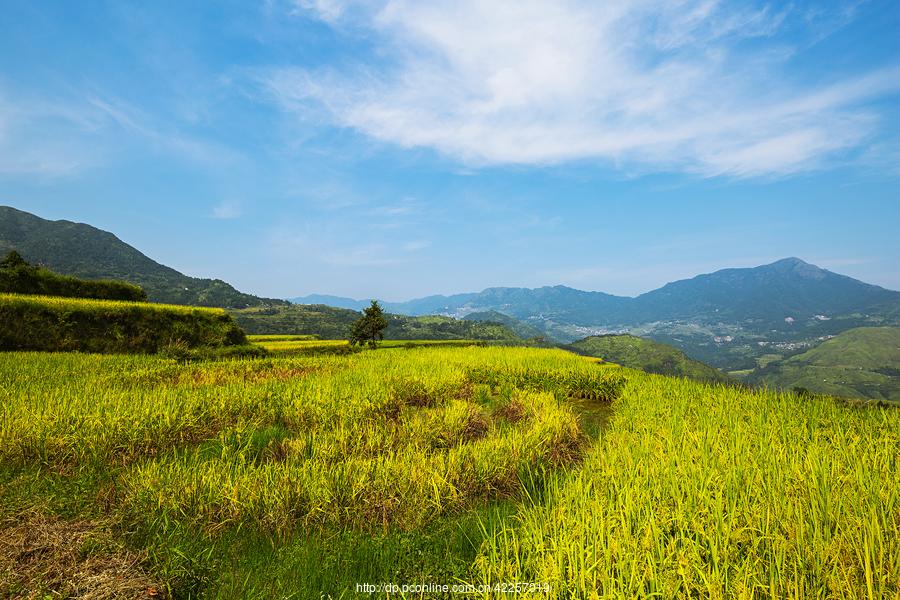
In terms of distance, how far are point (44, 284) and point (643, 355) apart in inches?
6607

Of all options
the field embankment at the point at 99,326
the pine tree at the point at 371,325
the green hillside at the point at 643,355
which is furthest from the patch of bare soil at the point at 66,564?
Answer: the green hillside at the point at 643,355

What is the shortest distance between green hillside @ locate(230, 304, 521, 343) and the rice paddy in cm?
8394

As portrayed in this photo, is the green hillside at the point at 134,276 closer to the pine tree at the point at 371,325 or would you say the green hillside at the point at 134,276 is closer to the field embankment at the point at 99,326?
the pine tree at the point at 371,325

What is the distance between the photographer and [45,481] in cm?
466

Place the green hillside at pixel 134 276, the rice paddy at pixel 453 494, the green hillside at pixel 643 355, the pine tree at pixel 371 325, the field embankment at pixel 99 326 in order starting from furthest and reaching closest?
1. the green hillside at pixel 134 276
2. the green hillside at pixel 643 355
3. the pine tree at pixel 371 325
4. the field embankment at pixel 99 326
5. the rice paddy at pixel 453 494

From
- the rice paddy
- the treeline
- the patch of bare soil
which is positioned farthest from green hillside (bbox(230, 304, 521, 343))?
A: the patch of bare soil

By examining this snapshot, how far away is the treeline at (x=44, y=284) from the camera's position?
1989cm

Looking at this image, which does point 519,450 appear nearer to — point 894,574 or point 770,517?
point 770,517

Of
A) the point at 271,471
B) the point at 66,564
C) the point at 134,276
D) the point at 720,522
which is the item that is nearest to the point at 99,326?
the point at 271,471

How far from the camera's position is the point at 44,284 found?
69.9ft

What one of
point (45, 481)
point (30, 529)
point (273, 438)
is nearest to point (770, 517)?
point (30, 529)

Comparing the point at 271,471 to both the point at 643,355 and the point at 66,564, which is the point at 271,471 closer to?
the point at 66,564

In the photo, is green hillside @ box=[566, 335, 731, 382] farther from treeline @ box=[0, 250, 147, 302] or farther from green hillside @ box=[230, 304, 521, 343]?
treeline @ box=[0, 250, 147, 302]

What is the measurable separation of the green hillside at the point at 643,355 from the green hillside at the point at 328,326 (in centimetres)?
3589
